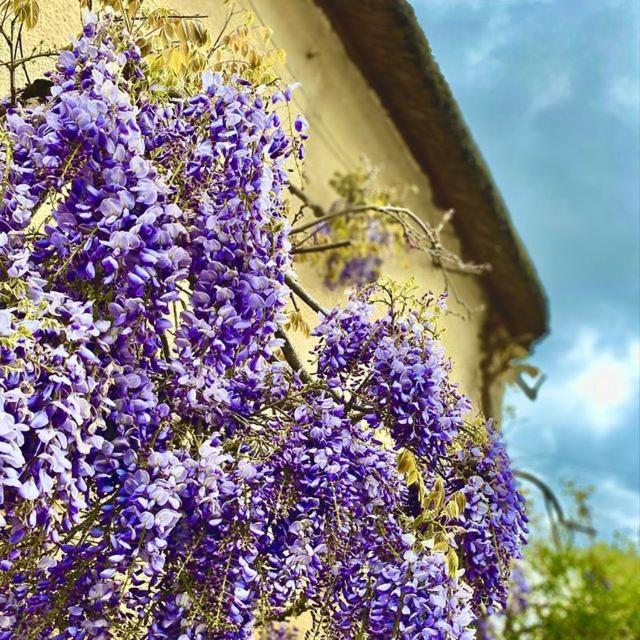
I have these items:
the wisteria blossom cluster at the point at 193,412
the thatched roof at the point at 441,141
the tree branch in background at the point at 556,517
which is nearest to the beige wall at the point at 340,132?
the thatched roof at the point at 441,141

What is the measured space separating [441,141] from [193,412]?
286 centimetres

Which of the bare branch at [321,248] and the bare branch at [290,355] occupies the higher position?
the bare branch at [321,248]

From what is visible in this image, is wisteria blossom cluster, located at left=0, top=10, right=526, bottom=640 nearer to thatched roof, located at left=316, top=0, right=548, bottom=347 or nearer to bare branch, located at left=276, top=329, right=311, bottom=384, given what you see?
bare branch, located at left=276, top=329, right=311, bottom=384

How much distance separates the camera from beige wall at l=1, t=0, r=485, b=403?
10.8 ft

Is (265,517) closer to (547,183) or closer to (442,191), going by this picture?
(547,183)

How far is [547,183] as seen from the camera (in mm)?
3199

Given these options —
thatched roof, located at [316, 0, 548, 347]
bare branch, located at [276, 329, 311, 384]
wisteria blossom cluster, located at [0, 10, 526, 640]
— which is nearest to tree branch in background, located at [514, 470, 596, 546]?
thatched roof, located at [316, 0, 548, 347]

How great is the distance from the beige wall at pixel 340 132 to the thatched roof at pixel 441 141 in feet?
0.20

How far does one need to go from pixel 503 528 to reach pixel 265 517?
1.53 ft

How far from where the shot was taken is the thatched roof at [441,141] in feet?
10.9

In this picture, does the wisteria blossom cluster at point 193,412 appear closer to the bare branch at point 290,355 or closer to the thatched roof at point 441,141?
the bare branch at point 290,355

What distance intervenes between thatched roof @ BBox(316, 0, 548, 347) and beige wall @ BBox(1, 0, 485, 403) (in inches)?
2.4

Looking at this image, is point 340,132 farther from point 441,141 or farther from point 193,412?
point 193,412

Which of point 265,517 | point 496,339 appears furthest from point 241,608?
point 496,339
